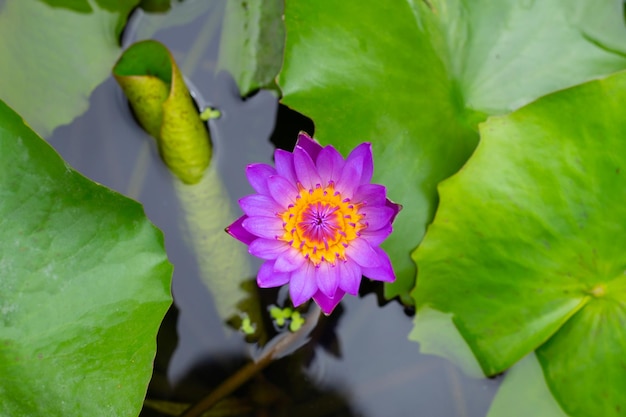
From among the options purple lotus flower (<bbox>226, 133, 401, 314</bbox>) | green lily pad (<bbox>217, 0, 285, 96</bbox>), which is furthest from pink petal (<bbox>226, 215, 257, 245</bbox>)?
green lily pad (<bbox>217, 0, 285, 96</bbox>)

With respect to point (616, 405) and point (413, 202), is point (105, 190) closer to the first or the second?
point (413, 202)

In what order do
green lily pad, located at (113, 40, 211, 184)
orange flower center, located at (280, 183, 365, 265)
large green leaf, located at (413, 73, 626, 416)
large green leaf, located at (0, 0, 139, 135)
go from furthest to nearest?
large green leaf, located at (0, 0, 139, 135) < green lily pad, located at (113, 40, 211, 184) < large green leaf, located at (413, 73, 626, 416) < orange flower center, located at (280, 183, 365, 265)

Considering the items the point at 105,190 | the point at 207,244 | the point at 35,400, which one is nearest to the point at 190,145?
the point at 207,244

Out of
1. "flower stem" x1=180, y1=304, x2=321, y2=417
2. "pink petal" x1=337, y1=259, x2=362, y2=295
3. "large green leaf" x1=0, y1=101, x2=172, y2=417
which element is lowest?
"flower stem" x1=180, y1=304, x2=321, y2=417

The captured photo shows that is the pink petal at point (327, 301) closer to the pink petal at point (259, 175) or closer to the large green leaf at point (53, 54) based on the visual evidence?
the pink petal at point (259, 175)

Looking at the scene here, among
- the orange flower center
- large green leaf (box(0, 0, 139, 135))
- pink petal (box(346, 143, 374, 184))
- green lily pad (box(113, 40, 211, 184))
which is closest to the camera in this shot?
pink petal (box(346, 143, 374, 184))

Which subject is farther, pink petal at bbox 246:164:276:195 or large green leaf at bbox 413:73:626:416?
large green leaf at bbox 413:73:626:416

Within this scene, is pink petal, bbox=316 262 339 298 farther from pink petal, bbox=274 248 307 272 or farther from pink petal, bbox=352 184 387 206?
pink petal, bbox=352 184 387 206

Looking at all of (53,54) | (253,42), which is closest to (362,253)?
(253,42)
